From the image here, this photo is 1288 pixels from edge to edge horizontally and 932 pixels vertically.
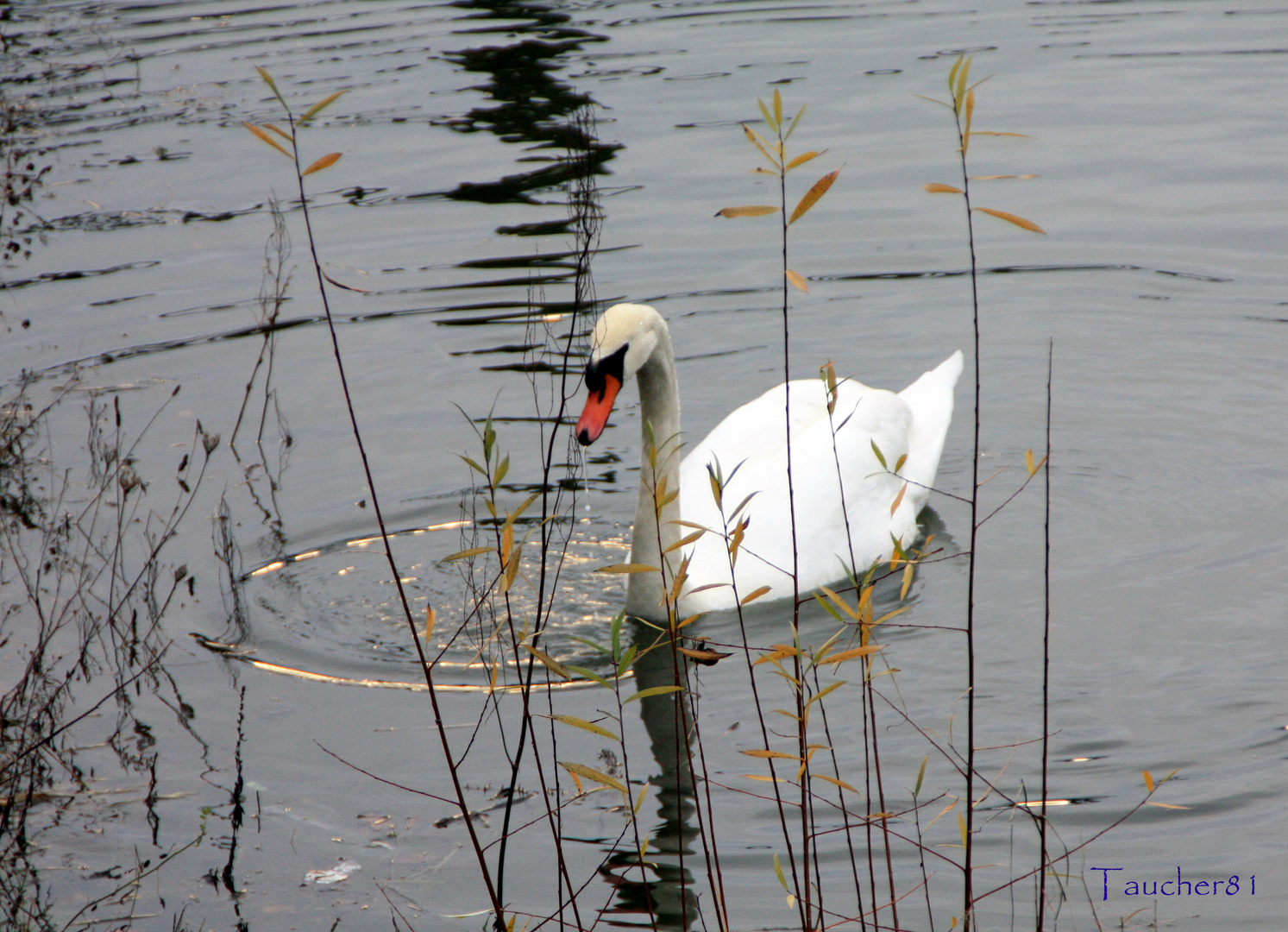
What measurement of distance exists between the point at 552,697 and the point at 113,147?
9.37 meters

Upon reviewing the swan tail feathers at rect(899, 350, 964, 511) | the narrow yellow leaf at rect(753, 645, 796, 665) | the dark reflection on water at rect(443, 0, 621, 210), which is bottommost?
the swan tail feathers at rect(899, 350, 964, 511)

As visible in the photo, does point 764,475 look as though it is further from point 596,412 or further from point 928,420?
point 928,420

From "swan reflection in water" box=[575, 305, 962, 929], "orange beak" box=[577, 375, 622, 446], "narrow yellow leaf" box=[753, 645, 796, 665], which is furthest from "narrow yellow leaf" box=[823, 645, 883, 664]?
"orange beak" box=[577, 375, 622, 446]

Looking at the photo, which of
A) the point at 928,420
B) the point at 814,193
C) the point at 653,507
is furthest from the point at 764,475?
the point at 814,193

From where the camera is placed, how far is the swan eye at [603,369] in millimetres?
5039

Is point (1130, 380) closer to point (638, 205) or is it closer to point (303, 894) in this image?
point (638, 205)

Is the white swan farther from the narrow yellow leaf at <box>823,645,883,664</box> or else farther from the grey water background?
the narrow yellow leaf at <box>823,645,883,664</box>

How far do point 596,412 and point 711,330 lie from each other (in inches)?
153

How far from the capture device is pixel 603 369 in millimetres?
5156

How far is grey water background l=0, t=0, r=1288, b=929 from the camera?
4.59 m

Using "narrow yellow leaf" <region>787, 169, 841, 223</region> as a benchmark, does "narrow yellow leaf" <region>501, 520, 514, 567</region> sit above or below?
below

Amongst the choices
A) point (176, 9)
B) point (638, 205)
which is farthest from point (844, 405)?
point (176, 9)

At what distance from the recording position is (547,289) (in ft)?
30.3

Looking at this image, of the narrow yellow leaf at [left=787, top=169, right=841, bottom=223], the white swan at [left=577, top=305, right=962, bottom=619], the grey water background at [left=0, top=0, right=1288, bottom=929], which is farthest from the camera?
the white swan at [left=577, top=305, right=962, bottom=619]
